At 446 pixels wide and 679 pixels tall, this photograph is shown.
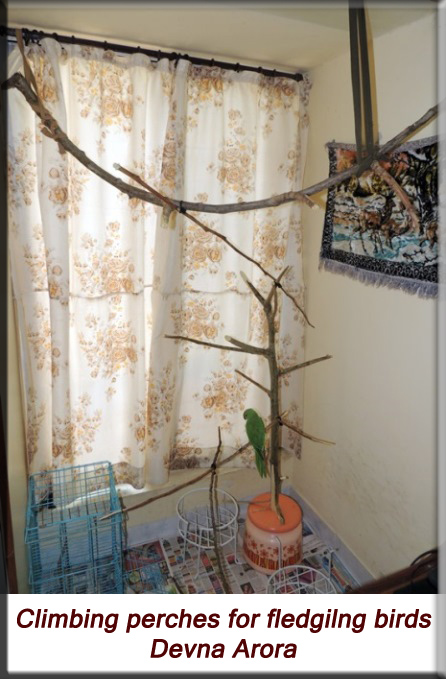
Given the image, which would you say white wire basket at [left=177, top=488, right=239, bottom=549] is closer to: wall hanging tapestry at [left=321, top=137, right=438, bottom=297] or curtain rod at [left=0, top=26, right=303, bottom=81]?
wall hanging tapestry at [left=321, top=137, right=438, bottom=297]

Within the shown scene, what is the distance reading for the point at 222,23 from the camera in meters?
1.49

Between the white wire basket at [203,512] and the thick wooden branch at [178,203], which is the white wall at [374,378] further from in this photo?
the thick wooden branch at [178,203]

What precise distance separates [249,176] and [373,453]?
1.22m

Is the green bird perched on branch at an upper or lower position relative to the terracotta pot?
upper

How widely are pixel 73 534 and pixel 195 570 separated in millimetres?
533

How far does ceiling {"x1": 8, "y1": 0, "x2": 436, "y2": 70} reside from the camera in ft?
4.51

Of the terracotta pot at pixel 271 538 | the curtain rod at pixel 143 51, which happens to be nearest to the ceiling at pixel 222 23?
the curtain rod at pixel 143 51

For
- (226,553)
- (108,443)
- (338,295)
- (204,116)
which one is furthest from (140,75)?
(226,553)

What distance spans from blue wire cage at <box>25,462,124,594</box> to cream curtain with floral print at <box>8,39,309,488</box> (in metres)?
0.10

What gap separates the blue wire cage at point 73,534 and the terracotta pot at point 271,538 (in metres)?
0.52

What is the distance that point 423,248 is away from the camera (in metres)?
1.44

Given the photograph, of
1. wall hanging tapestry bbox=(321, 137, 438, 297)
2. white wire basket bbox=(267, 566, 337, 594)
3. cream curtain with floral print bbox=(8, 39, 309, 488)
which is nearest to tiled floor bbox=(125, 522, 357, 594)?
white wire basket bbox=(267, 566, 337, 594)

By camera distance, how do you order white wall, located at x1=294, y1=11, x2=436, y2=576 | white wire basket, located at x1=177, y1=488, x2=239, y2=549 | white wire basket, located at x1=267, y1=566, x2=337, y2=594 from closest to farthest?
1. white wall, located at x1=294, y1=11, x2=436, y2=576
2. white wire basket, located at x1=267, y1=566, x2=337, y2=594
3. white wire basket, located at x1=177, y1=488, x2=239, y2=549

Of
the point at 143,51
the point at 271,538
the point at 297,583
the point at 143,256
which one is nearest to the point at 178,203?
the point at 143,256
